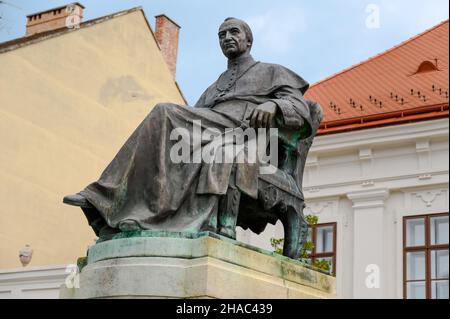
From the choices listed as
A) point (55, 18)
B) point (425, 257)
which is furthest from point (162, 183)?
point (55, 18)

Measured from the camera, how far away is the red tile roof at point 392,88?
18.2m

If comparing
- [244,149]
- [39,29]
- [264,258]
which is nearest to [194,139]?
[244,149]

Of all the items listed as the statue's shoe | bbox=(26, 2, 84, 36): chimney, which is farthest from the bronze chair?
bbox=(26, 2, 84, 36): chimney

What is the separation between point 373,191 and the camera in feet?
62.0

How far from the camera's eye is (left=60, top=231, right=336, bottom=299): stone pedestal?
548 centimetres

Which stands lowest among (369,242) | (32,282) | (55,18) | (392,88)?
(32,282)

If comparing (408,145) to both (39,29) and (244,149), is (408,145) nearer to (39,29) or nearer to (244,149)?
(39,29)

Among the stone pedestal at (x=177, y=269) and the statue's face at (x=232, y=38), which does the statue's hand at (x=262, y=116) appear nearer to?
the statue's face at (x=232, y=38)

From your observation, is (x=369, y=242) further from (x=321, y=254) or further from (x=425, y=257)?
(x=425, y=257)

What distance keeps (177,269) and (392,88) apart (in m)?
14.2

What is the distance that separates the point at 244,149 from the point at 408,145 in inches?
509

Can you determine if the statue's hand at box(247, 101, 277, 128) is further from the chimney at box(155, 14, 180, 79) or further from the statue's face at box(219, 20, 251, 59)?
the chimney at box(155, 14, 180, 79)
